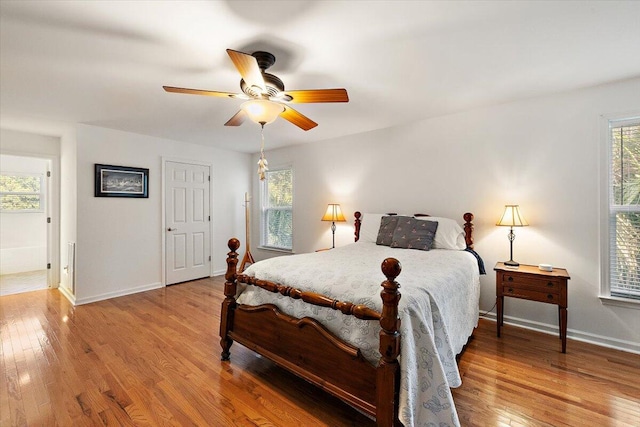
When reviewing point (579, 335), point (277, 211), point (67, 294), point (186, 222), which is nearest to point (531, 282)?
point (579, 335)

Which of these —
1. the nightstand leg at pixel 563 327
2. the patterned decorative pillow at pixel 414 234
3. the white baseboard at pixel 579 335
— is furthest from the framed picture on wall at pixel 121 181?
the nightstand leg at pixel 563 327

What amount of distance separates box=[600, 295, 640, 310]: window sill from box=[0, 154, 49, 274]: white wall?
27.1ft

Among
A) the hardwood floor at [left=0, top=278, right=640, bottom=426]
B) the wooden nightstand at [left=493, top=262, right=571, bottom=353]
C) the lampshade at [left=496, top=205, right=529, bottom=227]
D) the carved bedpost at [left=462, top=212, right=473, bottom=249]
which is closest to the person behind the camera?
the hardwood floor at [left=0, top=278, right=640, bottom=426]

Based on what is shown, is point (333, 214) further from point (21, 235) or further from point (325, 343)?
point (21, 235)

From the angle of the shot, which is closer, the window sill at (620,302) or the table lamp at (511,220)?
the window sill at (620,302)

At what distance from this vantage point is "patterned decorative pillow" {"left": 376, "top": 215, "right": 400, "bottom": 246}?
126 inches

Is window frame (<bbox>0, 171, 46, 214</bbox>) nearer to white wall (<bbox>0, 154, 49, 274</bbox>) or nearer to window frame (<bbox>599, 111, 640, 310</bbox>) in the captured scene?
white wall (<bbox>0, 154, 49, 274</bbox>)

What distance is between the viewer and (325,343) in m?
1.62

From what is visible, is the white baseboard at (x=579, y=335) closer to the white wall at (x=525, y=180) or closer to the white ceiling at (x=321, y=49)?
the white wall at (x=525, y=180)

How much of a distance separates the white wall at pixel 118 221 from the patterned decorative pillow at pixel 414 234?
3.53 m

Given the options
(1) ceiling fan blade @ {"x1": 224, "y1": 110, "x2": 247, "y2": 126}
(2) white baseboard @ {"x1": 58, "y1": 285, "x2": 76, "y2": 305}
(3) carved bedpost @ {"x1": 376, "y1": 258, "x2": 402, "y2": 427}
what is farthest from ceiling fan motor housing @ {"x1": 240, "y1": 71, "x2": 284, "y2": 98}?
(2) white baseboard @ {"x1": 58, "y1": 285, "x2": 76, "y2": 305}

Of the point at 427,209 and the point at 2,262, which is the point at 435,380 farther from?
the point at 2,262

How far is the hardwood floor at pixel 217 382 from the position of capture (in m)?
1.62

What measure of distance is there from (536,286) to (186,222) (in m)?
4.67
